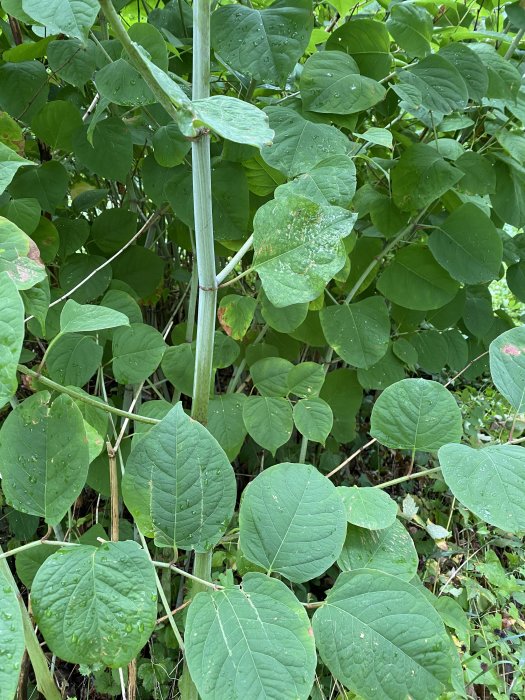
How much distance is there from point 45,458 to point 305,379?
1.35ft

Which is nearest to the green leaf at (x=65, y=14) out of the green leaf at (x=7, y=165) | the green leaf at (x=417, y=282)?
the green leaf at (x=7, y=165)

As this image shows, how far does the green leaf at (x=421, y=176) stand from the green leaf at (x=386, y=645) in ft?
1.87

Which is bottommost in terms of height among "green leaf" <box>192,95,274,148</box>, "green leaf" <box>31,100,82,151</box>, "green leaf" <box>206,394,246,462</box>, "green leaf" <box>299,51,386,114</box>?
"green leaf" <box>206,394,246,462</box>

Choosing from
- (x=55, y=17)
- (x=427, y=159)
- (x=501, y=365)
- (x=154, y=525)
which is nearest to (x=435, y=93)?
(x=427, y=159)

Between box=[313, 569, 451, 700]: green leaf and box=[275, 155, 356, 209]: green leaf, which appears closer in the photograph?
box=[313, 569, 451, 700]: green leaf

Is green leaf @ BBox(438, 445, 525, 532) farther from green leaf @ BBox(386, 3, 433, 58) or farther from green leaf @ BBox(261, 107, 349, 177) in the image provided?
green leaf @ BBox(386, 3, 433, 58)

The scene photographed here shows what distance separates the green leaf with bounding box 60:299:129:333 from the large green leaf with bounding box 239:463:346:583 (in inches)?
7.0

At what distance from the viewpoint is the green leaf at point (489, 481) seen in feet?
1.36

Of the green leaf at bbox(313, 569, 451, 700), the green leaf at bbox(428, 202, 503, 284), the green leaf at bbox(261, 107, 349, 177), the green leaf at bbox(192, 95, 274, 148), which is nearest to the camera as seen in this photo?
the green leaf at bbox(192, 95, 274, 148)

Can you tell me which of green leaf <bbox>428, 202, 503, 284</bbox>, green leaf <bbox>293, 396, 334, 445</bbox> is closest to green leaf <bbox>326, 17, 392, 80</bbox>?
green leaf <bbox>428, 202, 503, 284</bbox>

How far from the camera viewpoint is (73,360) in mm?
659

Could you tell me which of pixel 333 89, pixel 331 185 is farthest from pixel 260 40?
pixel 331 185

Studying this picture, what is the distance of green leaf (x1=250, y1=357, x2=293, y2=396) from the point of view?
2.49 ft

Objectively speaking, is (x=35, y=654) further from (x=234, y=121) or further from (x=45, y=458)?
(x=234, y=121)
